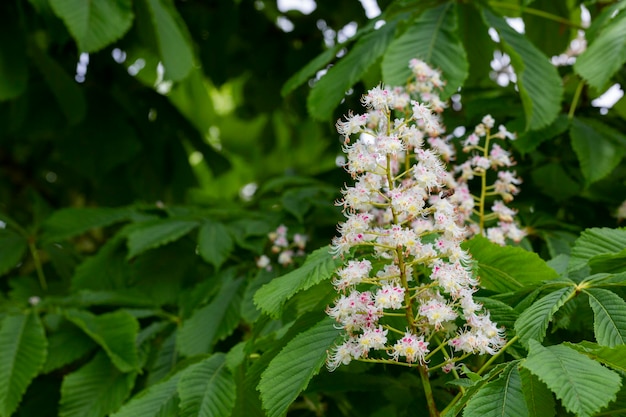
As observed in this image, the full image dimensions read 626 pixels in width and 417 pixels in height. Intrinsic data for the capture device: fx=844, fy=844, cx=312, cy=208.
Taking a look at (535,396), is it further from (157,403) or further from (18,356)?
(18,356)

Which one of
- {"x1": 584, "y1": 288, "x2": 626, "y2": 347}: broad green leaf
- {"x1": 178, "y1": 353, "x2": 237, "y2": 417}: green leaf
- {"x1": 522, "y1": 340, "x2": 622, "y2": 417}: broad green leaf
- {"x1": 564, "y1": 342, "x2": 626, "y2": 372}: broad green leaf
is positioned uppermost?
{"x1": 522, "y1": 340, "x2": 622, "y2": 417}: broad green leaf

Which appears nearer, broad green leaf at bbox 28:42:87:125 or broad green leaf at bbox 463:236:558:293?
broad green leaf at bbox 463:236:558:293

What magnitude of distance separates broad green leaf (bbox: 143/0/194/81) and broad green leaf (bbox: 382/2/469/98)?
32.6 inches

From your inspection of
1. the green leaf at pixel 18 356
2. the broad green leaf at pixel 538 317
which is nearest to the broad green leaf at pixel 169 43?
the green leaf at pixel 18 356

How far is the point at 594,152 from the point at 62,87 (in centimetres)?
198

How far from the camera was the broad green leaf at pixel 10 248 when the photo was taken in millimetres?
2826

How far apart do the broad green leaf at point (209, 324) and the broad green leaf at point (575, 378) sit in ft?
3.84

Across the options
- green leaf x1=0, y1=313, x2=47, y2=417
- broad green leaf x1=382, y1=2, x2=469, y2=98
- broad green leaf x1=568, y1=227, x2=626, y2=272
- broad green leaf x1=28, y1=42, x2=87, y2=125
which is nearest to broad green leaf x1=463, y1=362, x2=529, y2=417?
broad green leaf x1=568, y1=227, x2=626, y2=272

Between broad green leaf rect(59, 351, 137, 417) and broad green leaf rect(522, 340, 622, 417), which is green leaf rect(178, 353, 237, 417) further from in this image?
broad green leaf rect(522, 340, 622, 417)

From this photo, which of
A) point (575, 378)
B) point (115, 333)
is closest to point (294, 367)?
point (575, 378)

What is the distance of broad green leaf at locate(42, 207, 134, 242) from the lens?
2824 millimetres

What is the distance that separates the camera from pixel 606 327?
1377mm

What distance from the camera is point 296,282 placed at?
1489 millimetres

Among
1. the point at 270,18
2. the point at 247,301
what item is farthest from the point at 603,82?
the point at 270,18
